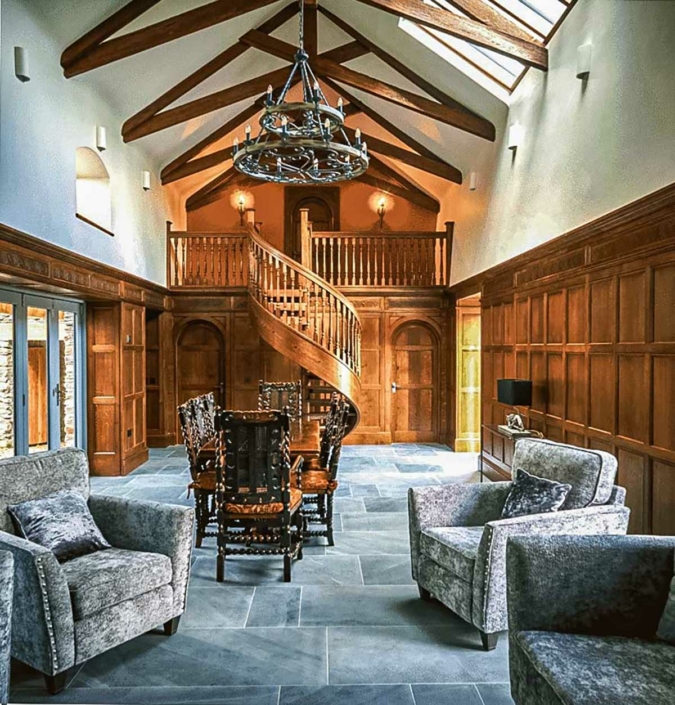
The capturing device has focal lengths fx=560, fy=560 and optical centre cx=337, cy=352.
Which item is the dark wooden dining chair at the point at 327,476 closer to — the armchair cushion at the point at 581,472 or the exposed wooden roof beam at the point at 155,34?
the armchair cushion at the point at 581,472

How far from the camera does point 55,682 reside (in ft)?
8.15

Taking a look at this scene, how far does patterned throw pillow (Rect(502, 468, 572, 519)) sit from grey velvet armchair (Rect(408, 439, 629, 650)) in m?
0.06

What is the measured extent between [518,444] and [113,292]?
197 inches

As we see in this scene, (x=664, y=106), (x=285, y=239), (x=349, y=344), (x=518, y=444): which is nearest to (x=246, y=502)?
(x=518, y=444)

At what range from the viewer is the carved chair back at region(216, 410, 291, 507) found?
3672 millimetres

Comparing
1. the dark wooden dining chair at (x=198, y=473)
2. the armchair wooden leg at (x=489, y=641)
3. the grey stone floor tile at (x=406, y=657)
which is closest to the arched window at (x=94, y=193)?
the dark wooden dining chair at (x=198, y=473)

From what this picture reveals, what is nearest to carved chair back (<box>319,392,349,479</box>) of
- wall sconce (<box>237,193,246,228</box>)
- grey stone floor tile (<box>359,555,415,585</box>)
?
grey stone floor tile (<box>359,555,415,585</box>)

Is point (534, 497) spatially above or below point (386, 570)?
above

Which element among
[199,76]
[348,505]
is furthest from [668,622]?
[199,76]

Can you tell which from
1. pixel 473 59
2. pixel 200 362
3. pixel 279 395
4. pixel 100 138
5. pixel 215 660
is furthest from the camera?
pixel 200 362

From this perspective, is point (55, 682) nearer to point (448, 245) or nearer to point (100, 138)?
point (100, 138)

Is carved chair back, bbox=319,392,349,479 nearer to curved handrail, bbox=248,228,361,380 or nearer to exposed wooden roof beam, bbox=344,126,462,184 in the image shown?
curved handrail, bbox=248,228,361,380

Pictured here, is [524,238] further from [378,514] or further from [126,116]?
[126,116]

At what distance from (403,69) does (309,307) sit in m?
3.12
